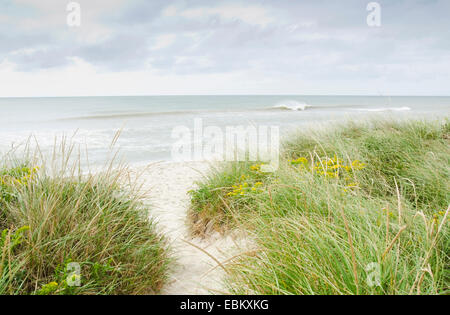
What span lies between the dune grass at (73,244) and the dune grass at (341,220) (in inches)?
33.5

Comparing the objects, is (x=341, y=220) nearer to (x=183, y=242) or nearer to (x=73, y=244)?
(x=183, y=242)

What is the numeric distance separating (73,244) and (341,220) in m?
2.20

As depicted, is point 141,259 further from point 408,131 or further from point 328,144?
point 408,131

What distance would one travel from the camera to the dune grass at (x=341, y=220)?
1702mm

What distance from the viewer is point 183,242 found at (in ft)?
12.1

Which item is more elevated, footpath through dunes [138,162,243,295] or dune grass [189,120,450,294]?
dune grass [189,120,450,294]

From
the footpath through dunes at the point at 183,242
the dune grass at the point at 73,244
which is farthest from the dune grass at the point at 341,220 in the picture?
the dune grass at the point at 73,244

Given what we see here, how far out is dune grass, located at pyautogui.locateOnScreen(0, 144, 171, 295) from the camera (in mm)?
1983

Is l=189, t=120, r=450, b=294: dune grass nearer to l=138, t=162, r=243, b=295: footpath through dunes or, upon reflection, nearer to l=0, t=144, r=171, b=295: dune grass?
l=138, t=162, r=243, b=295: footpath through dunes

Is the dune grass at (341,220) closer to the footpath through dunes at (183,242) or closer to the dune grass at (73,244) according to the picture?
the footpath through dunes at (183,242)

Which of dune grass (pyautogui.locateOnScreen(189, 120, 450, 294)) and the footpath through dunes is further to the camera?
the footpath through dunes

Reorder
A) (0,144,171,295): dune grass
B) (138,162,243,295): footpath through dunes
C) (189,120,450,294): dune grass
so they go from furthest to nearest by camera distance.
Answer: (138,162,243,295): footpath through dunes
(0,144,171,295): dune grass
(189,120,450,294): dune grass

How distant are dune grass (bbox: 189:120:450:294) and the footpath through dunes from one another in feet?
0.69

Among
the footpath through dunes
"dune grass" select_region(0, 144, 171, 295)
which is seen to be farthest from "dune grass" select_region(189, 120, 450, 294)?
"dune grass" select_region(0, 144, 171, 295)
